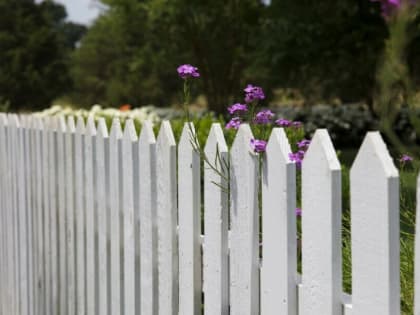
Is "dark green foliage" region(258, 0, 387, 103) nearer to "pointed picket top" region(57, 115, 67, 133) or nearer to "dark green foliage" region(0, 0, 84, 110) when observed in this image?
"pointed picket top" region(57, 115, 67, 133)

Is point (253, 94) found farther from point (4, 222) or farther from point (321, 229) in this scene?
point (4, 222)

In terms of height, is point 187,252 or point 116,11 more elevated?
point 116,11

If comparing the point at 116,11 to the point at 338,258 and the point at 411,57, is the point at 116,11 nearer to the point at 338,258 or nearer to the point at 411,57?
the point at 411,57

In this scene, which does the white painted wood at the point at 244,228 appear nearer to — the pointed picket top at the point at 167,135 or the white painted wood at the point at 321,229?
the white painted wood at the point at 321,229

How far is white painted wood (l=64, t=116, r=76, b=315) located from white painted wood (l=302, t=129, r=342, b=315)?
1.78 meters

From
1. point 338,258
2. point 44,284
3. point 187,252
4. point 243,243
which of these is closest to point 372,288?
point 338,258

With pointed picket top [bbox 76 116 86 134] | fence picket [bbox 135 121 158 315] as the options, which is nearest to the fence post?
fence picket [bbox 135 121 158 315]

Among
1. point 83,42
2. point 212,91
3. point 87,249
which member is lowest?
point 87,249

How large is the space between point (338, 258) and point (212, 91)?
18.0 meters

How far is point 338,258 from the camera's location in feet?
4.74

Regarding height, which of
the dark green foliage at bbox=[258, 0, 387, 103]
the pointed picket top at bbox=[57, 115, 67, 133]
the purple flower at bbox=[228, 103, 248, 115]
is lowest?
the purple flower at bbox=[228, 103, 248, 115]

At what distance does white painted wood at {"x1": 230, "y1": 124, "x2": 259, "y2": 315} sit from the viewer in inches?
68.7

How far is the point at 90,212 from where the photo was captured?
113 inches

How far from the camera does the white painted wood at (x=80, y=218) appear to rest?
2967 millimetres
